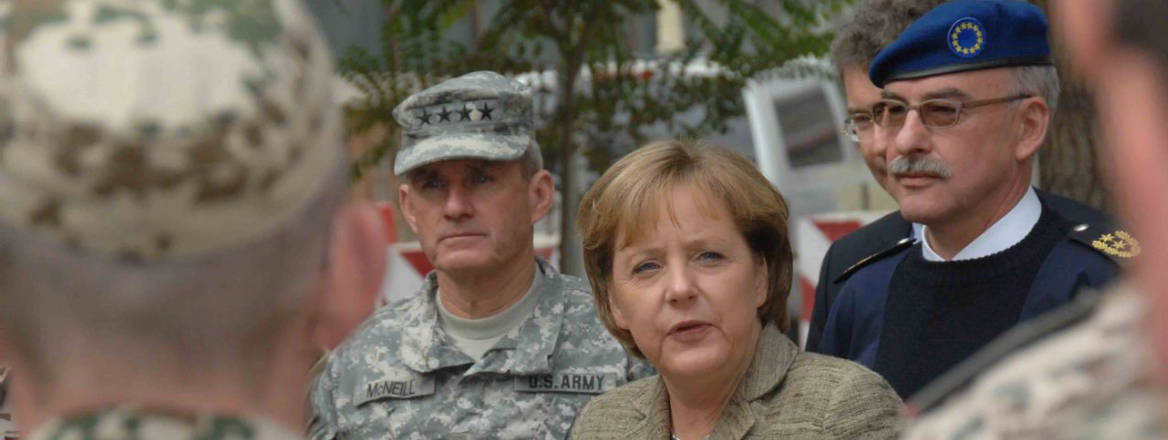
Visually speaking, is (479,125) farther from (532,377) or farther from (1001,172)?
(1001,172)

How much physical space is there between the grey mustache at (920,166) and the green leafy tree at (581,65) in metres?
2.65

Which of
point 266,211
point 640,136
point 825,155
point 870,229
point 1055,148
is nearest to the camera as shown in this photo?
point 266,211

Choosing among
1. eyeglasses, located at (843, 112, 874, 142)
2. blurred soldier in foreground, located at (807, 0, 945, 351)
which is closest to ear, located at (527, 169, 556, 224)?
blurred soldier in foreground, located at (807, 0, 945, 351)

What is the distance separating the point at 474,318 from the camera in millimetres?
4352

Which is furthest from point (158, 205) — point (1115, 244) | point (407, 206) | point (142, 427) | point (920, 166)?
point (407, 206)

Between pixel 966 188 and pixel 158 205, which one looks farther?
pixel 966 188

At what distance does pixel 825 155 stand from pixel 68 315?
322 inches

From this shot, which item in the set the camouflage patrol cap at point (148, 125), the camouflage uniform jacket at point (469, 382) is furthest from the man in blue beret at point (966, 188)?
the camouflage patrol cap at point (148, 125)

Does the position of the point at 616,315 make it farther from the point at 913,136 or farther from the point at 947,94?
the point at 947,94

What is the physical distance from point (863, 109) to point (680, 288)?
1.45 meters

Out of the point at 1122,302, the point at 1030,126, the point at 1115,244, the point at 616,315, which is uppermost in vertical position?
the point at 1122,302

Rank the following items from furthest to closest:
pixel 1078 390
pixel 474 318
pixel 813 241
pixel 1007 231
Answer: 1. pixel 813 241
2. pixel 474 318
3. pixel 1007 231
4. pixel 1078 390

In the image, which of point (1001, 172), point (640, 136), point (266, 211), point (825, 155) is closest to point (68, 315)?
point (266, 211)

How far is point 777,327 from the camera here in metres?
3.54
